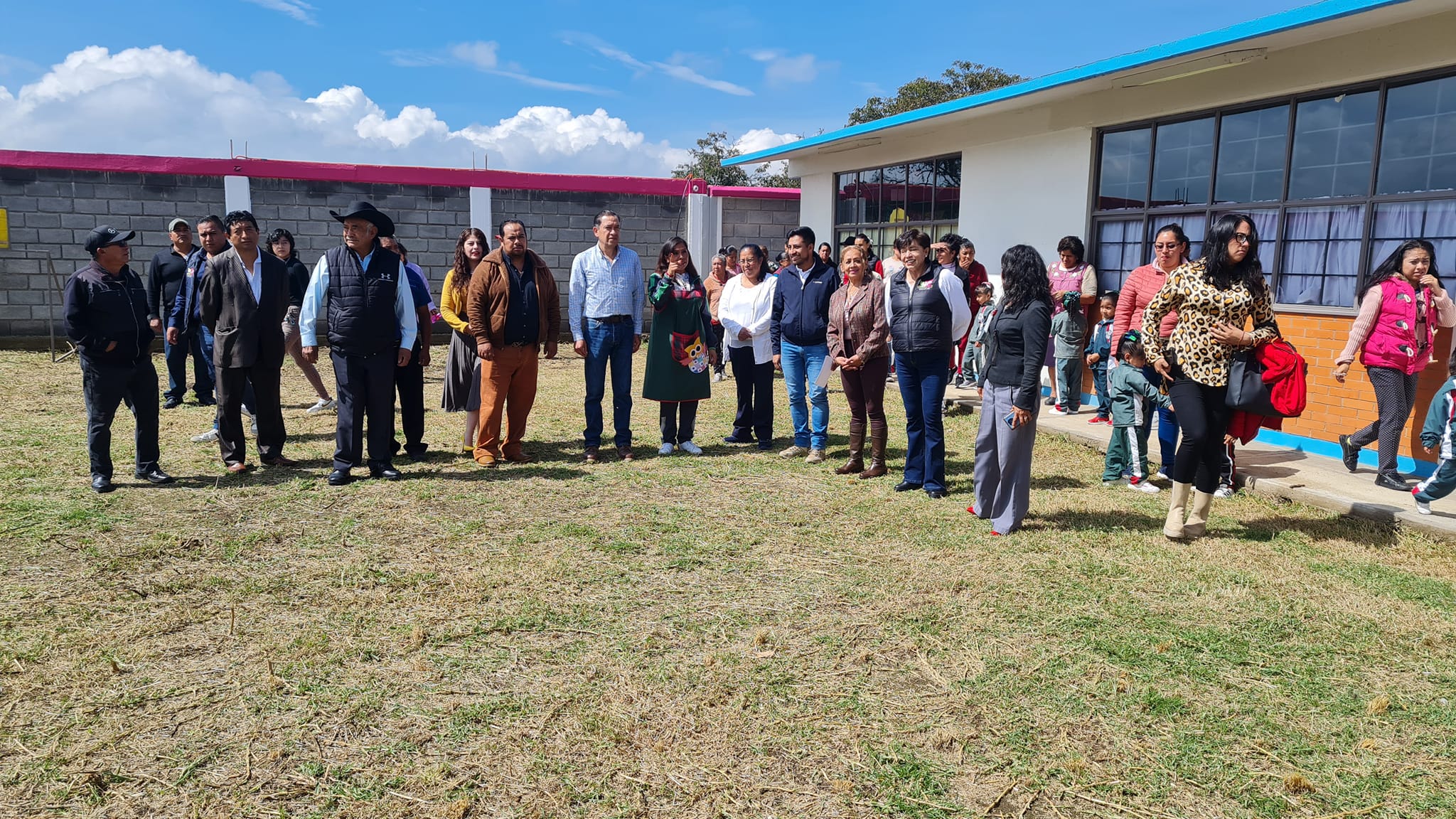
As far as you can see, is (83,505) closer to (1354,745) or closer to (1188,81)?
(1354,745)

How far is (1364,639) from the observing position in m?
3.88

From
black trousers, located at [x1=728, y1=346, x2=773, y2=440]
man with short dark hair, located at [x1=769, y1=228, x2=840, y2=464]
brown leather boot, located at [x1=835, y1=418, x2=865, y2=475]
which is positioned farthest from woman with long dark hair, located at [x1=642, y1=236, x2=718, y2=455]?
brown leather boot, located at [x1=835, y1=418, x2=865, y2=475]

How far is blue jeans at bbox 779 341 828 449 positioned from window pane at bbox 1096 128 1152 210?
4086 millimetres

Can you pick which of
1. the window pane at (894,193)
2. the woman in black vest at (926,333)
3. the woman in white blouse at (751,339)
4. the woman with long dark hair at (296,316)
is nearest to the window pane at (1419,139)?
the woman in black vest at (926,333)

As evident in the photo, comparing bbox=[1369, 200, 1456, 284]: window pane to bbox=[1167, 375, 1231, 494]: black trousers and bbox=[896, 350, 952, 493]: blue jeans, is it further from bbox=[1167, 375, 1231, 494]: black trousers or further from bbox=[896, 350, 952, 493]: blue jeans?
bbox=[896, 350, 952, 493]: blue jeans

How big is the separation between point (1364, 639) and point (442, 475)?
5573 millimetres

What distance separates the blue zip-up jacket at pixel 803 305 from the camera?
6965 millimetres

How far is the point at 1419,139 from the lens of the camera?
21.9ft

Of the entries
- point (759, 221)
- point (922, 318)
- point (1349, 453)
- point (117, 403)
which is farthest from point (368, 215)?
point (759, 221)

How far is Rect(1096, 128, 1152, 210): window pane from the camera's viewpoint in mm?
8914

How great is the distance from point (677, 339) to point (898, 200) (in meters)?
6.69

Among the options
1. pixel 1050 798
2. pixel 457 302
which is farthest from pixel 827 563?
pixel 457 302

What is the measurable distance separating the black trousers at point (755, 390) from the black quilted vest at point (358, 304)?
9.13 ft

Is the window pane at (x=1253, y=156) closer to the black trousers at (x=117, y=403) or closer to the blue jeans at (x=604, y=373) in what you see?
the blue jeans at (x=604, y=373)
